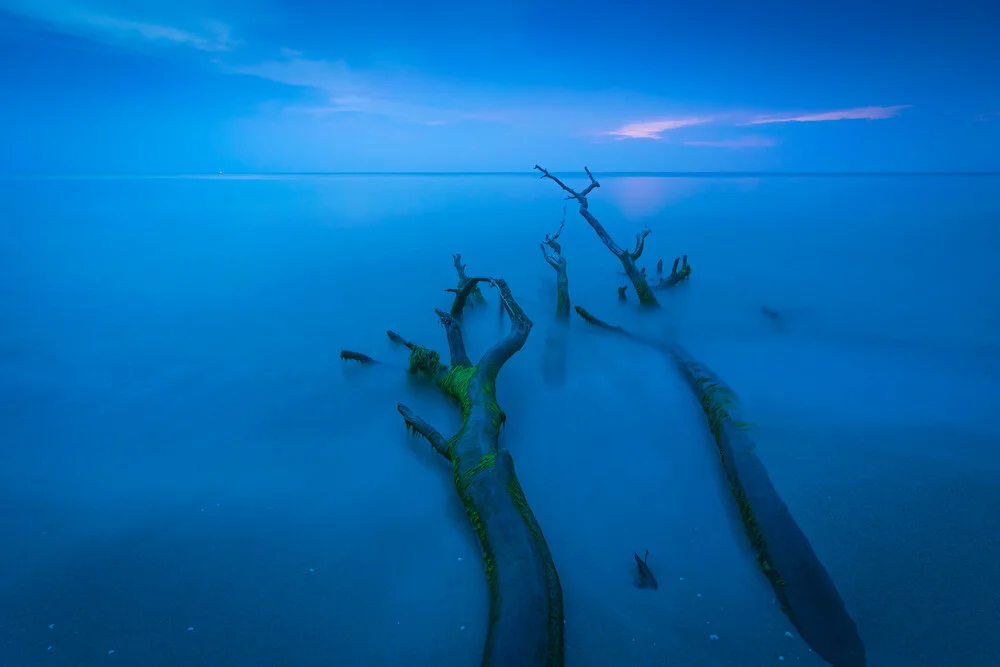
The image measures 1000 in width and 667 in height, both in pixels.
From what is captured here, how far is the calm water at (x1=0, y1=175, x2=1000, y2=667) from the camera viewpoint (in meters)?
3.32

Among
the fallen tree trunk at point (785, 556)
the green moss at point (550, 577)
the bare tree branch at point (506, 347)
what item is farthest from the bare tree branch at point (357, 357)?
the fallen tree trunk at point (785, 556)

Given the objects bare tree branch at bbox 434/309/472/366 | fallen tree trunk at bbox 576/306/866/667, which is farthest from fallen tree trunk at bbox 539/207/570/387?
fallen tree trunk at bbox 576/306/866/667

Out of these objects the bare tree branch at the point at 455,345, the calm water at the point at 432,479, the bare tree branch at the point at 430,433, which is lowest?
the calm water at the point at 432,479

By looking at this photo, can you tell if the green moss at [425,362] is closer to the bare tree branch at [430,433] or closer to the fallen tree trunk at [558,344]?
the bare tree branch at [430,433]

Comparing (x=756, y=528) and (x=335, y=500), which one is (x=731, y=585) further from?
(x=335, y=500)

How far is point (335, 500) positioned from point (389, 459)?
830 mm

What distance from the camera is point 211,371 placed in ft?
25.3

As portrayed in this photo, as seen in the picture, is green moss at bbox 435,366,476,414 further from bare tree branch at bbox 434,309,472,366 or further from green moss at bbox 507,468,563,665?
green moss at bbox 507,468,563,665

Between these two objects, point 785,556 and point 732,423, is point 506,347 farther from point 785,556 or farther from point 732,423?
point 785,556

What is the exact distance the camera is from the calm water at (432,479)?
3324mm

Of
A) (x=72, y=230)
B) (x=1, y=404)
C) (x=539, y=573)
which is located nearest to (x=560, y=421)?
(x=539, y=573)

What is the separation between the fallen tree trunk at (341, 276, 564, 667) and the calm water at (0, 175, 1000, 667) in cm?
43

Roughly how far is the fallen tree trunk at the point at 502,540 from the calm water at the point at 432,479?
431 mm

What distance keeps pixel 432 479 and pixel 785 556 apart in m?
3.30
